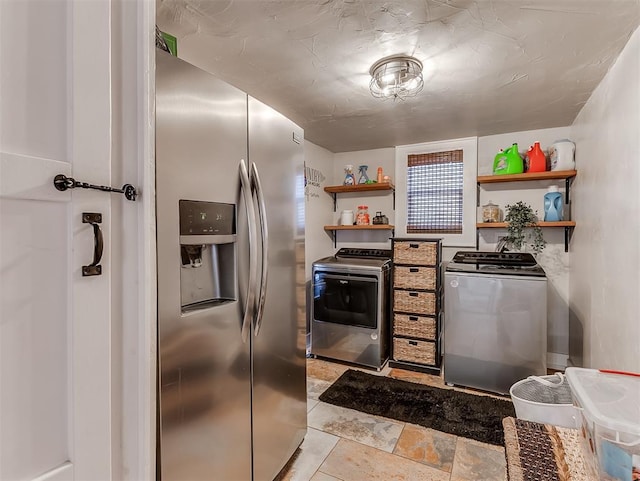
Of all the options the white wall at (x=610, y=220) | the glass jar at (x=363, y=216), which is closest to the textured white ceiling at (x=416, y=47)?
the white wall at (x=610, y=220)

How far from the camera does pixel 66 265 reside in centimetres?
62

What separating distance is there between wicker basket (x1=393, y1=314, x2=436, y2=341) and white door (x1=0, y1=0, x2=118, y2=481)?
266 centimetres

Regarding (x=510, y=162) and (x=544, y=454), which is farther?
(x=510, y=162)

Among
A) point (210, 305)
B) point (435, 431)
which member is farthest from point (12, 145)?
point (435, 431)

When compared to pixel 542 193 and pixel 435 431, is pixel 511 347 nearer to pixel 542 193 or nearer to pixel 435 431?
pixel 435 431

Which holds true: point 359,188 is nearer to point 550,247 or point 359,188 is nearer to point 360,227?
point 360,227

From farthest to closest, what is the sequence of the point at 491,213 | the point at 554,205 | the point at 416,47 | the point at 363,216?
the point at 363,216 < the point at 491,213 < the point at 554,205 < the point at 416,47

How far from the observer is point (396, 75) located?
1856 mm

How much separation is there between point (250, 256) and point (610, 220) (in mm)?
2066

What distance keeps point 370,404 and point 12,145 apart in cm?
248

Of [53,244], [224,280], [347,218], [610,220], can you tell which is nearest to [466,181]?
[347,218]

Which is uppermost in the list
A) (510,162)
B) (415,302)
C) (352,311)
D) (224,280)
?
(510,162)

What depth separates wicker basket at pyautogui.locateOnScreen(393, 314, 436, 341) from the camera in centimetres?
292

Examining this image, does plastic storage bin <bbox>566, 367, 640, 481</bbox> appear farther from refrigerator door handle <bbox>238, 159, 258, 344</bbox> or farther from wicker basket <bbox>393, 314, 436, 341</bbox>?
wicker basket <bbox>393, 314, 436, 341</bbox>
